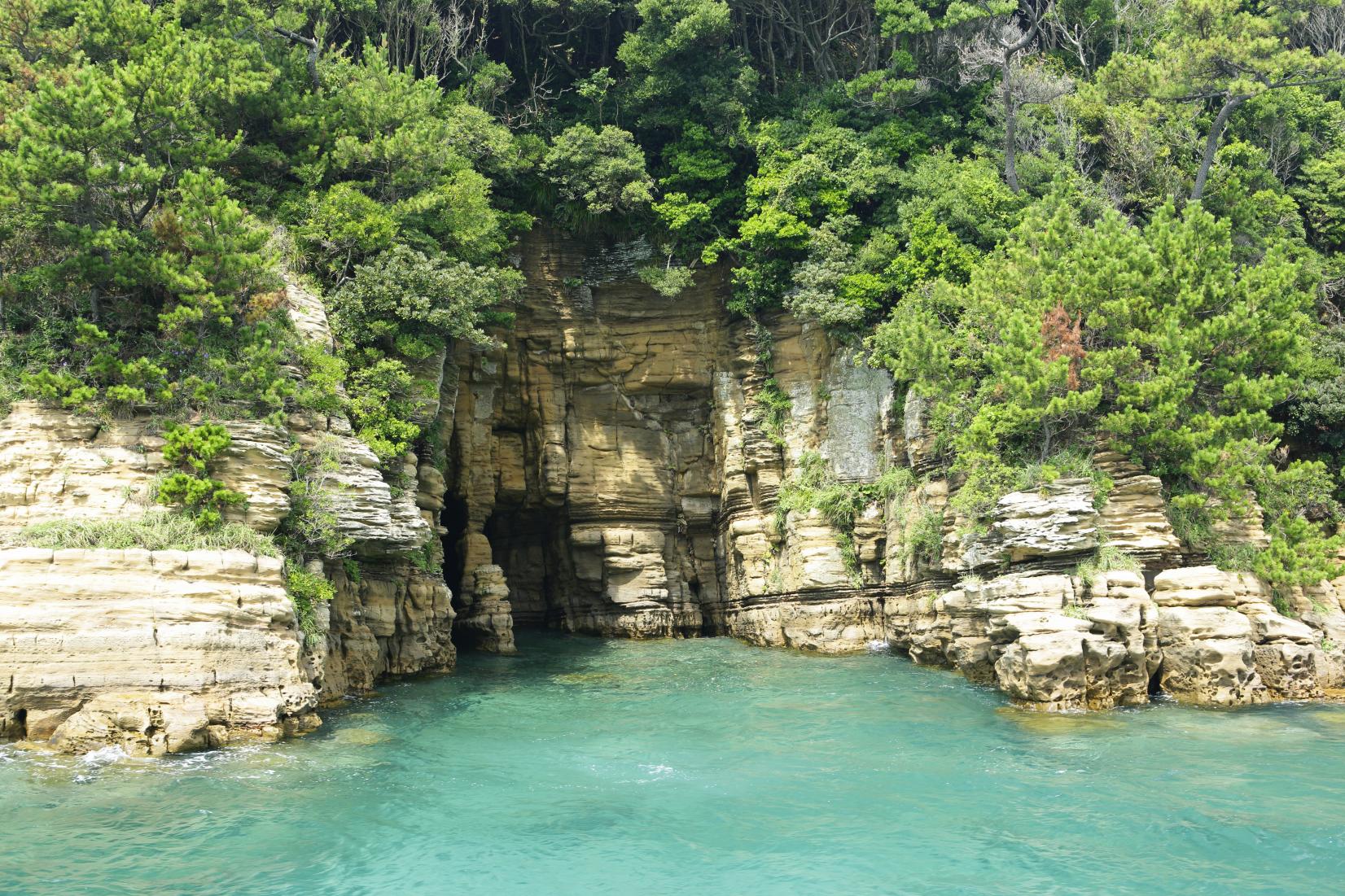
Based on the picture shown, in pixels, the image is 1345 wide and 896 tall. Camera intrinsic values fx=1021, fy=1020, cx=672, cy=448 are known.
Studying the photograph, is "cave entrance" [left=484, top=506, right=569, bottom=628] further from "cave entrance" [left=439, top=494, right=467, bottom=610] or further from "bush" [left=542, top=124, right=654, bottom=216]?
"bush" [left=542, top=124, right=654, bottom=216]

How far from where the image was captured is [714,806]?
12.2m

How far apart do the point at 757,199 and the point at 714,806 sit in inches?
771

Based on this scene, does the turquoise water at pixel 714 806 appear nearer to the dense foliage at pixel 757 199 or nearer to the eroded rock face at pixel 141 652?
the eroded rock face at pixel 141 652

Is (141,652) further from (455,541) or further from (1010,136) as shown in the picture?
(1010,136)

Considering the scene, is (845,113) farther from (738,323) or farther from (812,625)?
(812,625)

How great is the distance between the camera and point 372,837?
11.1m

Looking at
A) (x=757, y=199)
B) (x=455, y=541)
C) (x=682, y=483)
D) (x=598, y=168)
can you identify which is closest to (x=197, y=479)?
(x=455, y=541)

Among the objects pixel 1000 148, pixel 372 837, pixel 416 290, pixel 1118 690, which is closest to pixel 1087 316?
pixel 1118 690

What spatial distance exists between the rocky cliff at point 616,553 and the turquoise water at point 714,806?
978 mm

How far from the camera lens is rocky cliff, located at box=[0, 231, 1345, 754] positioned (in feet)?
46.9

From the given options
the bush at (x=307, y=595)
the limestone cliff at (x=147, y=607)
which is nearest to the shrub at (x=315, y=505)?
the limestone cliff at (x=147, y=607)

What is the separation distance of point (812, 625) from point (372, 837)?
16.7 metres

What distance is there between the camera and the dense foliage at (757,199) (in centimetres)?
1755

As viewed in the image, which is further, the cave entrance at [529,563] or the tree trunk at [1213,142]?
the cave entrance at [529,563]
